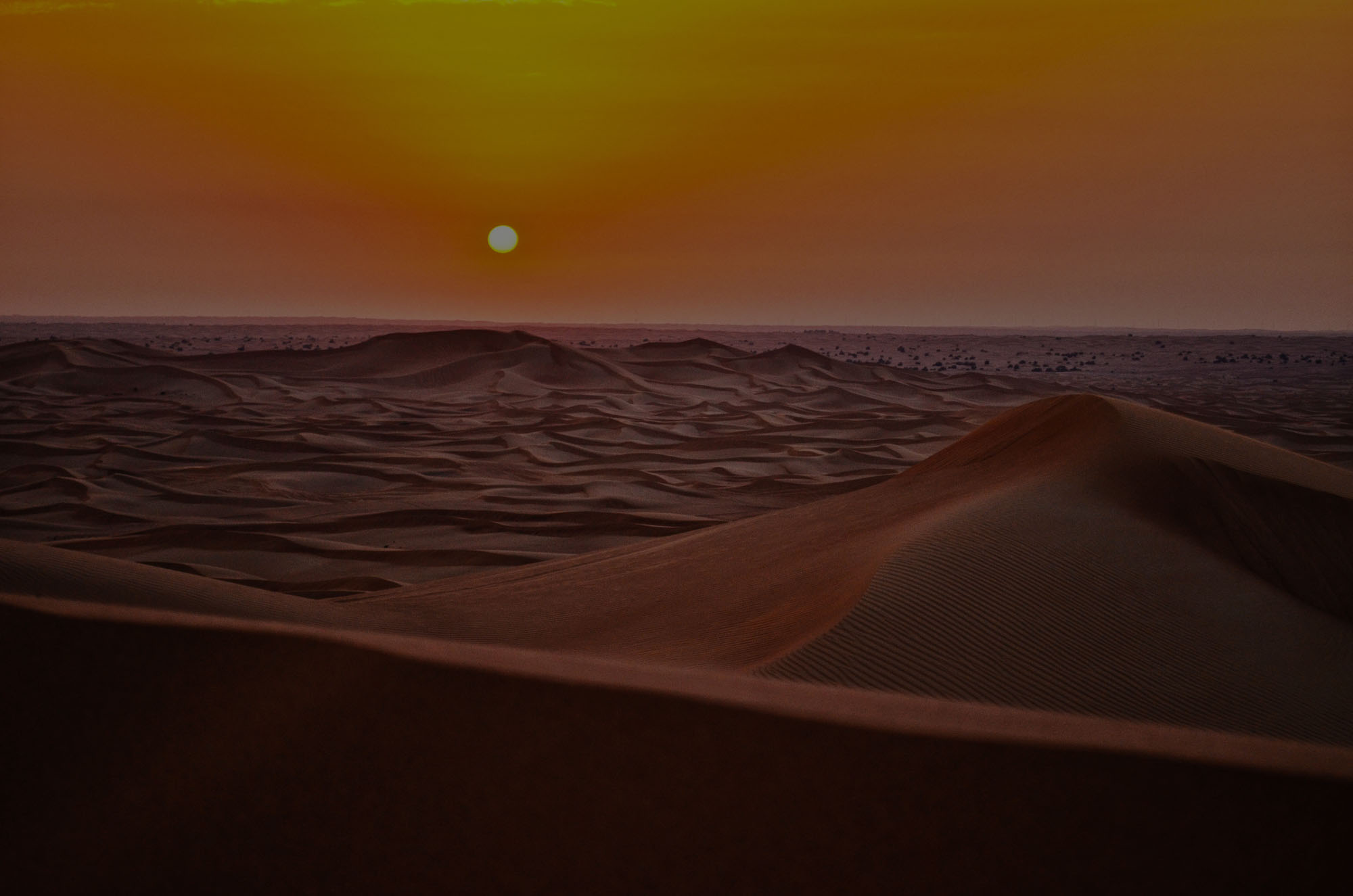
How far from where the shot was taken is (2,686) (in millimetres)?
2064

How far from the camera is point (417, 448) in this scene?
1093cm

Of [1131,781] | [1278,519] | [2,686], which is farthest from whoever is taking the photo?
[1278,519]

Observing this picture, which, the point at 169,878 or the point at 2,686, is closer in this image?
the point at 169,878

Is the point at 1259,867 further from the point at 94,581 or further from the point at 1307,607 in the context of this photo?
the point at 1307,607

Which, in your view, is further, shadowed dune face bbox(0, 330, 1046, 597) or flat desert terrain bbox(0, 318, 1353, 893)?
shadowed dune face bbox(0, 330, 1046, 597)

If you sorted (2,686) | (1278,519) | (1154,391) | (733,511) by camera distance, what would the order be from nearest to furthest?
(2,686) → (1278,519) → (733,511) → (1154,391)

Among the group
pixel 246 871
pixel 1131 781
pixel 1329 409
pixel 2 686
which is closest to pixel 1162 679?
pixel 1131 781

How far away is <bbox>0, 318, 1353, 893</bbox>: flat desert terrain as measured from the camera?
1580 millimetres

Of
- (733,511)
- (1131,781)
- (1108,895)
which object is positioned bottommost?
(733,511)

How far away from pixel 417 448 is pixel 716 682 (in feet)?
30.5

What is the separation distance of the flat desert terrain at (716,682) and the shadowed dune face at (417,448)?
9cm

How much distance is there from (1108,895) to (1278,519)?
3695 mm

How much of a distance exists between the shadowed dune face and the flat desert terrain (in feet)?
0.29

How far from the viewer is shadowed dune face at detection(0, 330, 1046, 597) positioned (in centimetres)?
648
